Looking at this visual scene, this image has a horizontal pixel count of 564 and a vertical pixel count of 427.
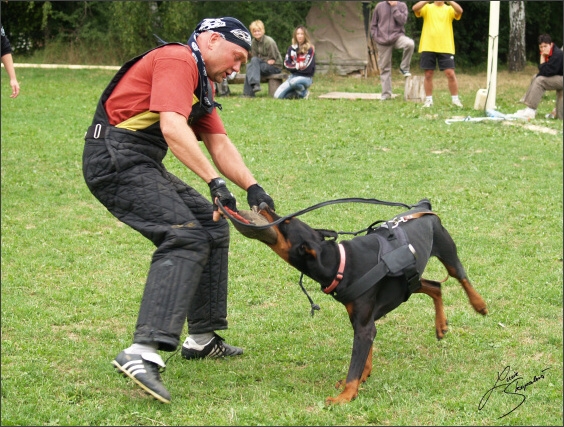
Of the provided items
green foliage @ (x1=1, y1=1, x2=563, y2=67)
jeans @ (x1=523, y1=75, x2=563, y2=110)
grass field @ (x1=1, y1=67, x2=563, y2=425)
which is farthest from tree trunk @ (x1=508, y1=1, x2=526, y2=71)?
grass field @ (x1=1, y1=67, x2=563, y2=425)

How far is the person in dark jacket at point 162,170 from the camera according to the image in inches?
160

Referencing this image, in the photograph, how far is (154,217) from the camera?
4211mm

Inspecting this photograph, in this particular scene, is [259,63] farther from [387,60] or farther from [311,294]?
[311,294]

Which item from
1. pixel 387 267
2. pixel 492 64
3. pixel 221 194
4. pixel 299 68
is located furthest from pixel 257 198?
pixel 299 68

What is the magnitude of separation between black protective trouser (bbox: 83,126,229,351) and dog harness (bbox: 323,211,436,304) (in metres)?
0.74

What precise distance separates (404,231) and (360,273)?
1.32ft

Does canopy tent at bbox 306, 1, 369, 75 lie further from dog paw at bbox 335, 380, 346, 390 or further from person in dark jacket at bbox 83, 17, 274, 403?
dog paw at bbox 335, 380, 346, 390

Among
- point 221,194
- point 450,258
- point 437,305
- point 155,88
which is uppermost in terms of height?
point 155,88

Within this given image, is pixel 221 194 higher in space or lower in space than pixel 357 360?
higher

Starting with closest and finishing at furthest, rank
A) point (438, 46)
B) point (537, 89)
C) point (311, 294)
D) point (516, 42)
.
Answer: point (311, 294), point (537, 89), point (438, 46), point (516, 42)

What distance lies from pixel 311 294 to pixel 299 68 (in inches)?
390

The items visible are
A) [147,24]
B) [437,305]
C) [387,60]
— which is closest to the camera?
[437,305]

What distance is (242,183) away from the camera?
474 centimetres

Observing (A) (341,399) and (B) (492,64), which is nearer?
(A) (341,399)
